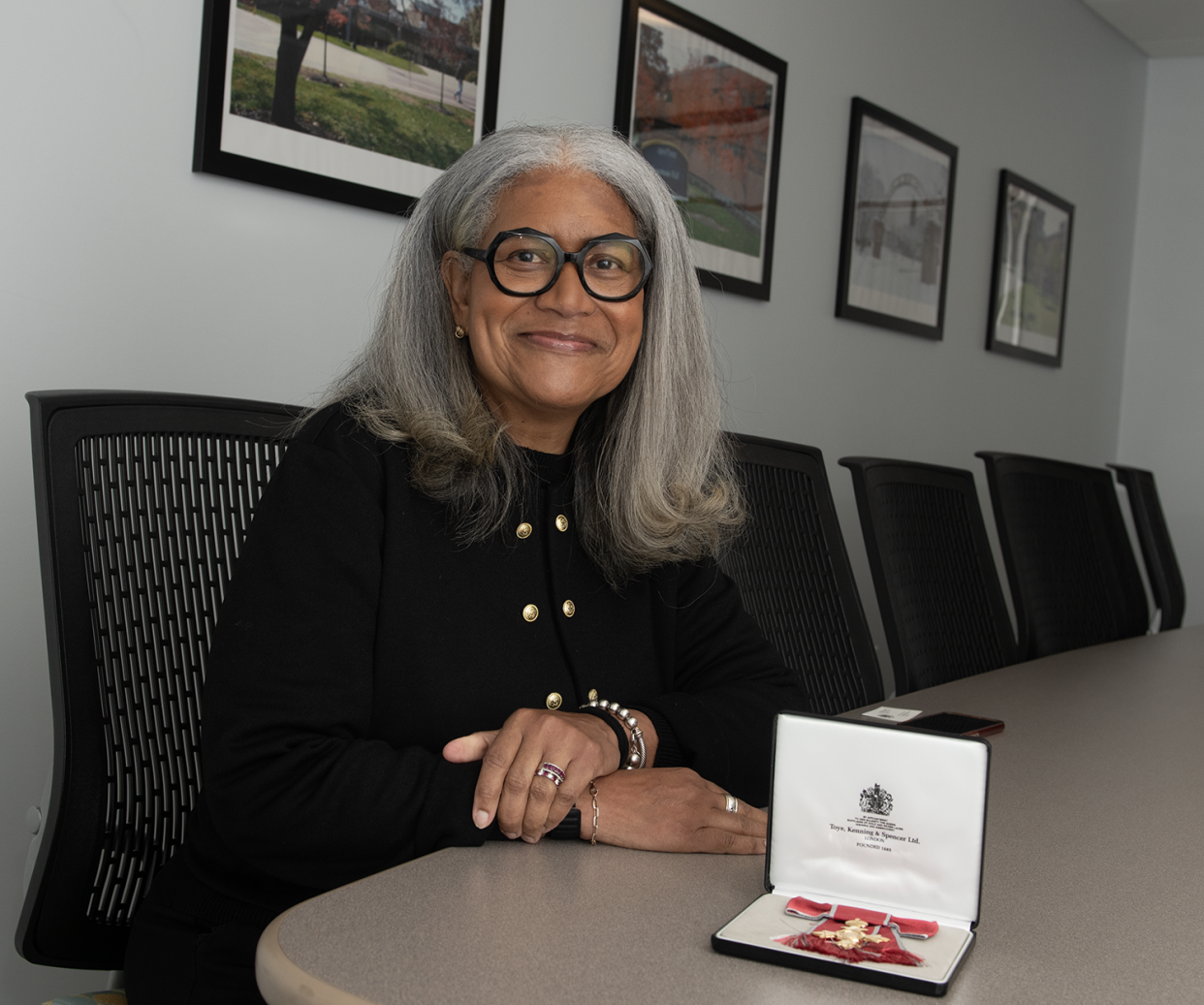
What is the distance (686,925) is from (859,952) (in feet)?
0.40

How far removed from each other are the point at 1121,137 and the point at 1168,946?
213 inches

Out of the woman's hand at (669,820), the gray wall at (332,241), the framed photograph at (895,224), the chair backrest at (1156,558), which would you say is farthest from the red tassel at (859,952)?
the framed photograph at (895,224)

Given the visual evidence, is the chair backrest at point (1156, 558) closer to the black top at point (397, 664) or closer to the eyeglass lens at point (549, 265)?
the black top at point (397, 664)

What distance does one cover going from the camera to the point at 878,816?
83 cm

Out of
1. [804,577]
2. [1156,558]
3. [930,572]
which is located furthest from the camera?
[1156,558]

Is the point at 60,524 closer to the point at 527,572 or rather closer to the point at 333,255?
the point at 527,572

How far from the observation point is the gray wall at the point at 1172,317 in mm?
5500

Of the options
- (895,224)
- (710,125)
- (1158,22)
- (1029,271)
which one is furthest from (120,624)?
(1158,22)

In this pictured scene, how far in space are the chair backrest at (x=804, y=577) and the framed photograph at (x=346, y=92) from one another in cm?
93

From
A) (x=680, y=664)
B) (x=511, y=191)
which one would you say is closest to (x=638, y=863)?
(x=680, y=664)

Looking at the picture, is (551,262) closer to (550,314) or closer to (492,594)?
(550,314)

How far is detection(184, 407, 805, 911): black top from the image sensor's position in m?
1.03

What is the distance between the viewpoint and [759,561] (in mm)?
1816

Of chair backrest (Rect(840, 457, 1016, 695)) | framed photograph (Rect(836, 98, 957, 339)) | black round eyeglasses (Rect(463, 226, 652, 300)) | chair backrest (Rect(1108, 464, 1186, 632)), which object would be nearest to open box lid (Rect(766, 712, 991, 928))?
black round eyeglasses (Rect(463, 226, 652, 300))
